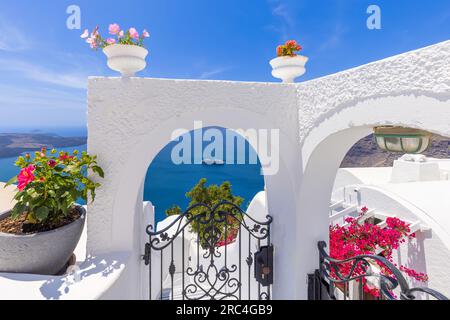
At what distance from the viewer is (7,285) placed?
7.05ft

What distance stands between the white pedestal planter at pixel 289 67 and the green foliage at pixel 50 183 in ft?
8.74

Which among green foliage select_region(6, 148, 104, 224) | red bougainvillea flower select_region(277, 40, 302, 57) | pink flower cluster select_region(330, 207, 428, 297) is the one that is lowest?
pink flower cluster select_region(330, 207, 428, 297)

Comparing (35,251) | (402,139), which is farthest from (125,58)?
(402,139)

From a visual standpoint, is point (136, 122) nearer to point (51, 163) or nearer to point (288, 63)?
point (51, 163)

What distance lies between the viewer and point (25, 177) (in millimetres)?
→ 2361

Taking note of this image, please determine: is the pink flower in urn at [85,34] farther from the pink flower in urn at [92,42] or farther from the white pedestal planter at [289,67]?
the white pedestal planter at [289,67]

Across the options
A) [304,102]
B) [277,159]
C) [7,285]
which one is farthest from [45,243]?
[304,102]

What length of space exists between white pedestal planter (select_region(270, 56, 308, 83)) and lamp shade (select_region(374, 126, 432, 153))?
1392 millimetres

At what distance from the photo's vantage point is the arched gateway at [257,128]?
2383 mm

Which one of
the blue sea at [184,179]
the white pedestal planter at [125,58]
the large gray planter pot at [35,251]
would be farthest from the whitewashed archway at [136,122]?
the blue sea at [184,179]

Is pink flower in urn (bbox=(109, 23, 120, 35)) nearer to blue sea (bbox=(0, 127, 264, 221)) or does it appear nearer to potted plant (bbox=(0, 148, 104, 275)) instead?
potted plant (bbox=(0, 148, 104, 275))
